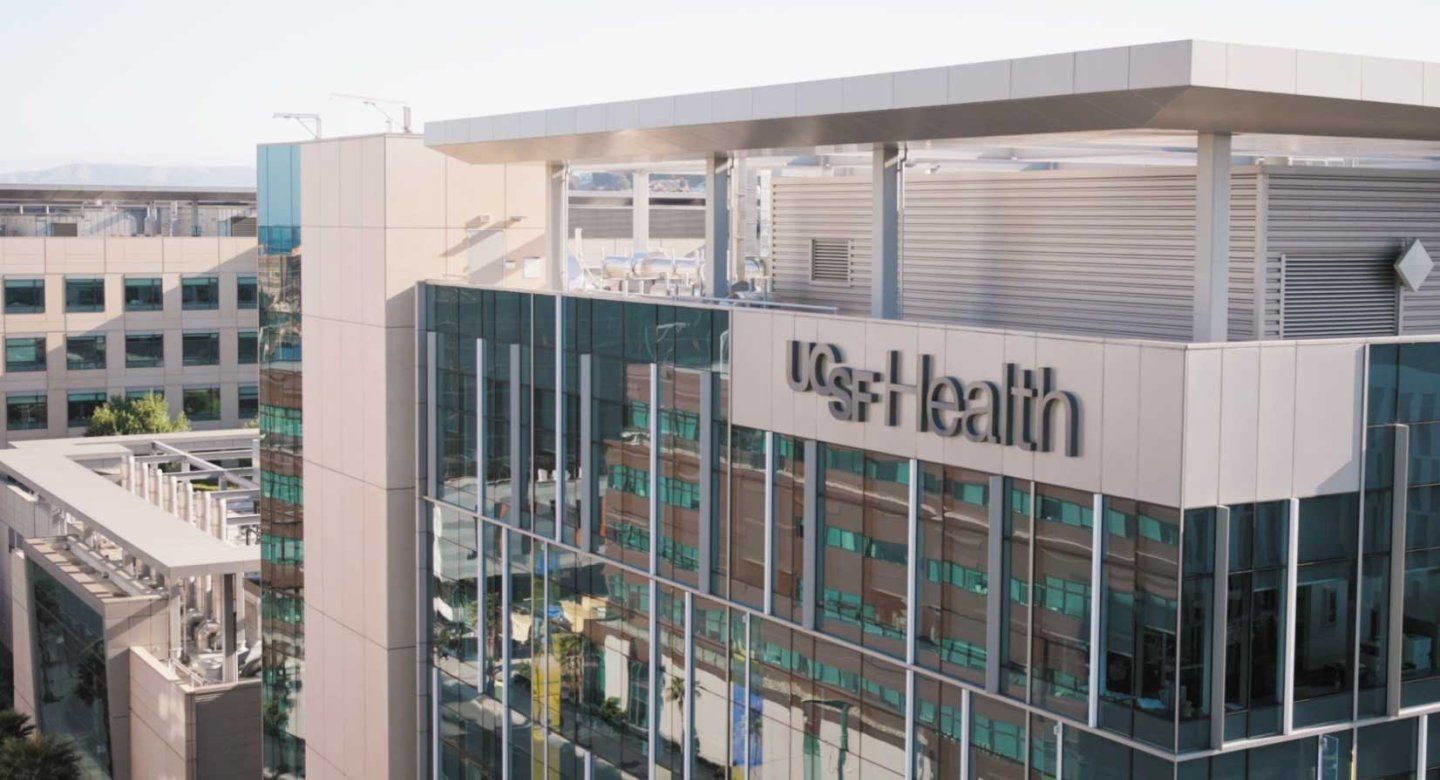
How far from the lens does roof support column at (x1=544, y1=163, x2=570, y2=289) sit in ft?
109

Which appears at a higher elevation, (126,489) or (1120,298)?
(1120,298)

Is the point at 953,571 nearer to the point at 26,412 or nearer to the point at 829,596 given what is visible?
the point at 829,596

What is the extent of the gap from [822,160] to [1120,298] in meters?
11.1

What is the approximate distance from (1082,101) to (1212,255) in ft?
7.65

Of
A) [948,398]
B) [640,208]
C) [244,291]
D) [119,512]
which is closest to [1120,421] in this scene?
[948,398]

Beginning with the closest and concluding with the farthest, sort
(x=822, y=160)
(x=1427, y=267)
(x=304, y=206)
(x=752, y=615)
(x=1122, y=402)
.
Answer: (x=1122, y=402), (x=1427, y=267), (x=752, y=615), (x=822, y=160), (x=304, y=206)

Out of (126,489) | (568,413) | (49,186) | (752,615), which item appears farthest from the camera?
(49,186)

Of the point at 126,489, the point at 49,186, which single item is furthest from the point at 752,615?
the point at 49,186

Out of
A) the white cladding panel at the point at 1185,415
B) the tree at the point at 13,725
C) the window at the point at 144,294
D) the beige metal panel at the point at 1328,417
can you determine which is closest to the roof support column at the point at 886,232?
the white cladding panel at the point at 1185,415

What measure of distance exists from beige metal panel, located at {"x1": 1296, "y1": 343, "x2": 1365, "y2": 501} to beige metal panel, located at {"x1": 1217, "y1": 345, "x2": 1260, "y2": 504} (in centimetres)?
43

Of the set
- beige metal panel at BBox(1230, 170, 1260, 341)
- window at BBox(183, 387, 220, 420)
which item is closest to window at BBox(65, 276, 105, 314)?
window at BBox(183, 387, 220, 420)

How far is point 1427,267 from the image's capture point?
2336cm

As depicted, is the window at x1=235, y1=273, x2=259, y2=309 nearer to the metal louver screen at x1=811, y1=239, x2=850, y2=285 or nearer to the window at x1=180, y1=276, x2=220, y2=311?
the window at x1=180, y1=276, x2=220, y2=311

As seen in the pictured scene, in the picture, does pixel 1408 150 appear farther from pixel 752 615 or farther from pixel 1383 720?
pixel 752 615
